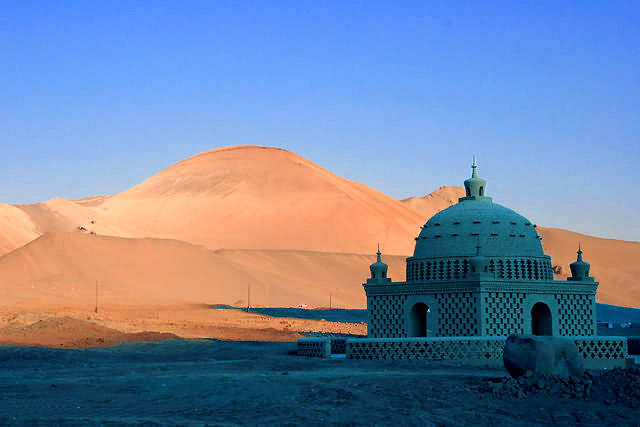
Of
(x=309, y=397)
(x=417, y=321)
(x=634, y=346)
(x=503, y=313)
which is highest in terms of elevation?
(x=503, y=313)

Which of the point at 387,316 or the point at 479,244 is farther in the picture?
the point at 387,316

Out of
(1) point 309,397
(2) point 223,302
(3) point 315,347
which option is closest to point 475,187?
(3) point 315,347

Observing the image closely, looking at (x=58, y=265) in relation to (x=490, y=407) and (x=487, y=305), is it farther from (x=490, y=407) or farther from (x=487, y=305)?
(x=490, y=407)

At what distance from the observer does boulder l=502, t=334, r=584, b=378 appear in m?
18.5

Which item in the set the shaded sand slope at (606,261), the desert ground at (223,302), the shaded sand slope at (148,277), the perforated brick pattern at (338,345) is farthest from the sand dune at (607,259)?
the perforated brick pattern at (338,345)

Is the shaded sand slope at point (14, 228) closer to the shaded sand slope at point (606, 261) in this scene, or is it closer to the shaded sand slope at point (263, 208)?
the shaded sand slope at point (263, 208)

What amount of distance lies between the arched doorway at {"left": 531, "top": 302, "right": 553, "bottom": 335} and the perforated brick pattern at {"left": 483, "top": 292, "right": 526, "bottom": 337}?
1.56 m

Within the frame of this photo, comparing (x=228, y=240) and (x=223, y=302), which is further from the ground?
(x=228, y=240)

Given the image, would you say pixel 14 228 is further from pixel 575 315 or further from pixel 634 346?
pixel 575 315

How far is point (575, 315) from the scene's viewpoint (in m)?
29.7

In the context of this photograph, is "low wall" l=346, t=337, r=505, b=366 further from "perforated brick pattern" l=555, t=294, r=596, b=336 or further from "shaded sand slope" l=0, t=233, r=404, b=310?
"shaded sand slope" l=0, t=233, r=404, b=310

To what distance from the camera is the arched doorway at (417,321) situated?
29.6m

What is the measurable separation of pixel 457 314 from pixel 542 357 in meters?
9.66

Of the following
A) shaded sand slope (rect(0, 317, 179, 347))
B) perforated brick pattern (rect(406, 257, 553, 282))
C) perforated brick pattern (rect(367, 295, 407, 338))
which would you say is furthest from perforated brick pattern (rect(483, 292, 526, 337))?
shaded sand slope (rect(0, 317, 179, 347))
